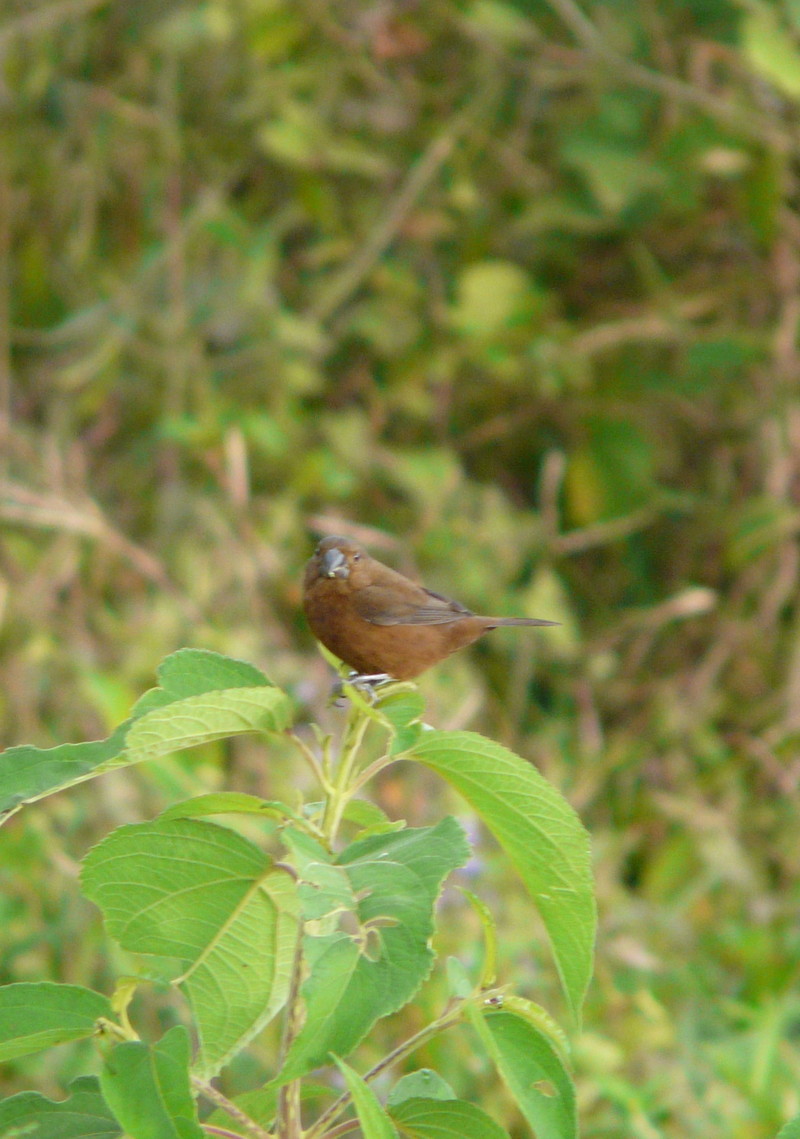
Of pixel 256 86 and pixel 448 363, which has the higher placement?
pixel 256 86

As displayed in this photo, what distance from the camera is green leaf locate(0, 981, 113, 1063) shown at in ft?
3.63

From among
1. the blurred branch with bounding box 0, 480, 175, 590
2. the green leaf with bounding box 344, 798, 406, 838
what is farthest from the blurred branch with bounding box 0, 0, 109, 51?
the green leaf with bounding box 344, 798, 406, 838

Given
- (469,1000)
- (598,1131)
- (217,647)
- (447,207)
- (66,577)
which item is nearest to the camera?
(469,1000)

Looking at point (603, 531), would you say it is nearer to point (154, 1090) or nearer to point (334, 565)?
point (334, 565)

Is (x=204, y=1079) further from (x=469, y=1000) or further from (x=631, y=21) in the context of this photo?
(x=631, y=21)

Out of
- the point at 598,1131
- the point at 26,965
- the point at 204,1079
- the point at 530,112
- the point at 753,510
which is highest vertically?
the point at 204,1079

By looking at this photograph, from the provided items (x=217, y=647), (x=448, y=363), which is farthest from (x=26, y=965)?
(x=448, y=363)

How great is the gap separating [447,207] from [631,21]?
37.0 inches

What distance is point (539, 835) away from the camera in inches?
45.5

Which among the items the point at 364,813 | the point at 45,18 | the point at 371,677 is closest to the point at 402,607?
the point at 371,677

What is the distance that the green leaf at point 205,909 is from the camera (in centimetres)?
117

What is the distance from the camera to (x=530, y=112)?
5.53 metres

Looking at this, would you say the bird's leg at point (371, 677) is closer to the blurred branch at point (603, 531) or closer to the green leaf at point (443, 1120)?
the green leaf at point (443, 1120)

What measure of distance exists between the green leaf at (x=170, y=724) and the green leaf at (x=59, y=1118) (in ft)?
0.82
